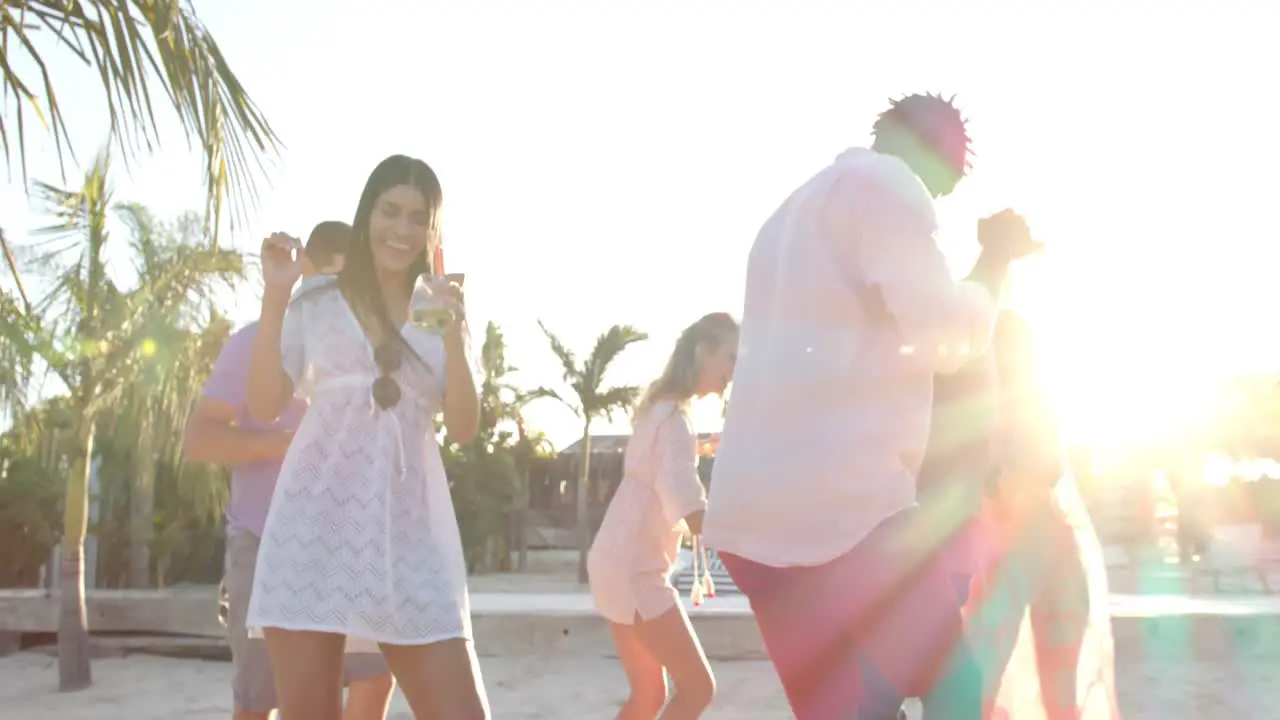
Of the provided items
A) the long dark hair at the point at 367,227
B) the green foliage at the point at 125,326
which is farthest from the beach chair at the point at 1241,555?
the long dark hair at the point at 367,227

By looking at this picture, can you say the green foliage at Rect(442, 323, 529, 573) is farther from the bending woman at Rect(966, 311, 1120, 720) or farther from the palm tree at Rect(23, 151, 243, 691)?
the bending woman at Rect(966, 311, 1120, 720)

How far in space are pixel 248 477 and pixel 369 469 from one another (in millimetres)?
1080

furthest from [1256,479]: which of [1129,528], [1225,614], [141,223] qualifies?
[141,223]

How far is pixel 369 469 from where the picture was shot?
2393 millimetres

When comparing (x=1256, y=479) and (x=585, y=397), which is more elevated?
(x=585, y=397)

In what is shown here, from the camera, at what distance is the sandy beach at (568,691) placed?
257 inches

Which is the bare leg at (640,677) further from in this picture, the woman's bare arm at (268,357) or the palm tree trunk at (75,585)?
the palm tree trunk at (75,585)

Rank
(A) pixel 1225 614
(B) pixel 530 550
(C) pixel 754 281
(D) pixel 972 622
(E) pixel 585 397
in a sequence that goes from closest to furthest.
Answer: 1. (C) pixel 754 281
2. (D) pixel 972 622
3. (A) pixel 1225 614
4. (E) pixel 585 397
5. (B) pixel 530 550

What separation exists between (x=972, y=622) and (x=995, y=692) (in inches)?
10.9

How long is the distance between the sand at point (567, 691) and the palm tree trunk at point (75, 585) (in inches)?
5.6

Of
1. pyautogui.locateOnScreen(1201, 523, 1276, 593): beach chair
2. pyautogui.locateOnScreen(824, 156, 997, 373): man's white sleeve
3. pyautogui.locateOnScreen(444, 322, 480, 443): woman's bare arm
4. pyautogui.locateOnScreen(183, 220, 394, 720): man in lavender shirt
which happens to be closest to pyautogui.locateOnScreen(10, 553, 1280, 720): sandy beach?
pyautogui.locateOnScreen(183, 220, 394, 720): man in lavender shirt

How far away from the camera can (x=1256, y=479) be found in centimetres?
2483

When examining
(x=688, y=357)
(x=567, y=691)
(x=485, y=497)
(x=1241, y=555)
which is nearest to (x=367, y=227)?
(x=688, y=357)

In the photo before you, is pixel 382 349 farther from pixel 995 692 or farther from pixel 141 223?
pixel 141 223
